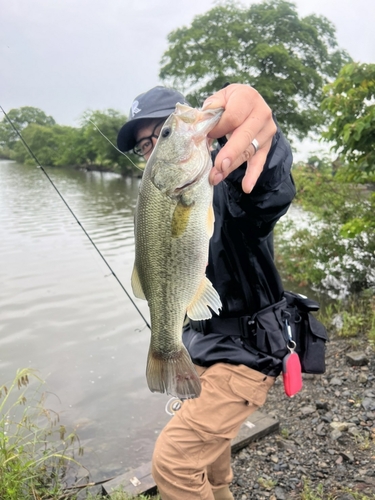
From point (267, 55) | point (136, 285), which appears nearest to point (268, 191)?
point (136, 285)

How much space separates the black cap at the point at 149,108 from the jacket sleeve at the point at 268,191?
111 centimetres

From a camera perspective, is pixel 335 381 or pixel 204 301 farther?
pixel 335 381

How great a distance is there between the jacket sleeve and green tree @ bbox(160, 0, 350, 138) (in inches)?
1046

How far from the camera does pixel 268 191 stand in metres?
1.98

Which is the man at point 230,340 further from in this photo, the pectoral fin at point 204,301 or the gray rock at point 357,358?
the gray rock at point 357,358

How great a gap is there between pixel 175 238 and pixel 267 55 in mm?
28239

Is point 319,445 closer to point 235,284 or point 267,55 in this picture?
point 235,284

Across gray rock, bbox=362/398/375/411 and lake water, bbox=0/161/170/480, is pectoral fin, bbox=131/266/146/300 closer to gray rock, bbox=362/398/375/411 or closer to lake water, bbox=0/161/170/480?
lake water, bbox=0/161/170/480

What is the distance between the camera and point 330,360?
570 cm

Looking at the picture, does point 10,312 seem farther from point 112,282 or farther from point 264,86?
point 264,86

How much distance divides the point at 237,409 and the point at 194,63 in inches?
1159

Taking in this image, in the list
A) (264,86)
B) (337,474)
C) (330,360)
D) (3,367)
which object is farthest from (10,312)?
(264,86)

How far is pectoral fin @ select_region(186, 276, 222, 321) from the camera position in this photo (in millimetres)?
1837

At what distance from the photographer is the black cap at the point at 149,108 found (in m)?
2.91
